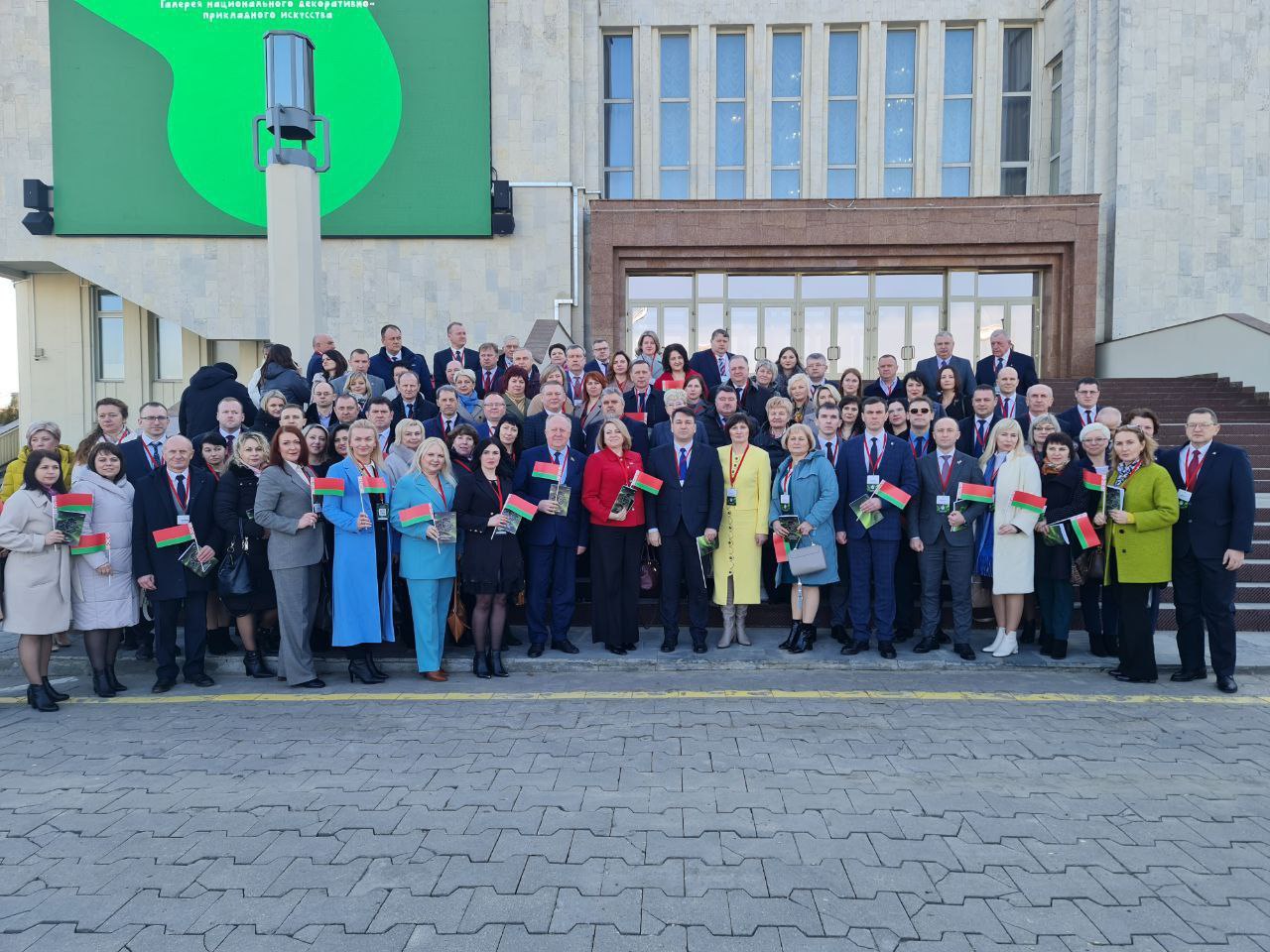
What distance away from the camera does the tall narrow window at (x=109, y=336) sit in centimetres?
1934

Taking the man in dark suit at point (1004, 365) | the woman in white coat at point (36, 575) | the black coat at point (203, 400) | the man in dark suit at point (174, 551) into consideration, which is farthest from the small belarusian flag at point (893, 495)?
the woman in white coat at point (36, 575)

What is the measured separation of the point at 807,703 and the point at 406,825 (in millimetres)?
2867

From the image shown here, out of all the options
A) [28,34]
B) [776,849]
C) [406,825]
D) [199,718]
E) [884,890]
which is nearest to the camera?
[884,890]

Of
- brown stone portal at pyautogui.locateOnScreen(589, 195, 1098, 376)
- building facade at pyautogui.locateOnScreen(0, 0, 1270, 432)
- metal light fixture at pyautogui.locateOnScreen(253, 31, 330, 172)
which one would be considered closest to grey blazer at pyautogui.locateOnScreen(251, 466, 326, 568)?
metal light fixture at pyautogui.locateOnScreen(253, 31, 330, 172)

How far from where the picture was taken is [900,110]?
19.9 meters

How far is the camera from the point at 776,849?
3725mm

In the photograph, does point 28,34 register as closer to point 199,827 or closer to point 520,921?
point 199,827

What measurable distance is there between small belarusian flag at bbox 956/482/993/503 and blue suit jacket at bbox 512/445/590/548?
3.07 metres

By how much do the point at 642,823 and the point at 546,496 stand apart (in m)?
3.70

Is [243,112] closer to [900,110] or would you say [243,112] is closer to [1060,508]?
[900,110]

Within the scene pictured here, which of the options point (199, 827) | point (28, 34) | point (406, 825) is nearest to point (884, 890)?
point (406, 825)

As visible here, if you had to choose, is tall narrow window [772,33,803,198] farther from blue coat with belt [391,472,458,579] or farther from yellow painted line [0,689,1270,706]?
yellow painted line [0,689,1270,706]

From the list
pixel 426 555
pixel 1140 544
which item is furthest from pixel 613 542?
pixel 1140 544

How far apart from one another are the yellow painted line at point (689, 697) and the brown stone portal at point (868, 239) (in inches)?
484
